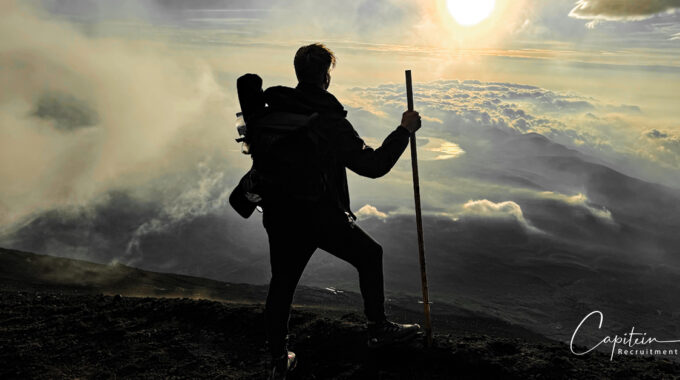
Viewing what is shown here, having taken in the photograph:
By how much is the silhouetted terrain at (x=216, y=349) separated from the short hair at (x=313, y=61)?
2479mm

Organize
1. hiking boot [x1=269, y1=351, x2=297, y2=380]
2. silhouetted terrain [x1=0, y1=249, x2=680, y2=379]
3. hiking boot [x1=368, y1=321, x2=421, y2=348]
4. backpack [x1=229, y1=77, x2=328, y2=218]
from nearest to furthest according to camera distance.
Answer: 1. backpack [x1=229, y1=77, x2=328, y2=218]
2. hiking boot [x1=269, y1=351, x2=297, y2=380]
3. hiking boot [x1=368, y1=321, x2=421, y2=348]
4. silhouetted terrain [x1=0, y1=249, x2=680, y2=379]

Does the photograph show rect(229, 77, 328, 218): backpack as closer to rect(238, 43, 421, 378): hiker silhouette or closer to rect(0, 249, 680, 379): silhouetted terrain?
rect(238, 43, 421, 378): hiker silhouette

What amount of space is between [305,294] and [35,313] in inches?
3144

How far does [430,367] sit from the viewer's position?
4.51 meters

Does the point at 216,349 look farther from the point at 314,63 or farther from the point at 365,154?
the point at 314,63

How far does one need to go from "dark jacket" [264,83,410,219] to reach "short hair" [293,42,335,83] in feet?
0.23

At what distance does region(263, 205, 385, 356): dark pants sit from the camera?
372 centimetres

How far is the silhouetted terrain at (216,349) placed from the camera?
14.9ft

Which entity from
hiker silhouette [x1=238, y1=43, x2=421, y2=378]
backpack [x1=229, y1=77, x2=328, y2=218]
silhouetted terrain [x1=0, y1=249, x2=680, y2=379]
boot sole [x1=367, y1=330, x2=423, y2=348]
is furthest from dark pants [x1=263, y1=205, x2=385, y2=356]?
silhouetted terrain [x1=0, y1=249, x2=680, y2=379]

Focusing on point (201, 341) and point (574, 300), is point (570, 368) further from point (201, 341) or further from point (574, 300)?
point (574, 300)

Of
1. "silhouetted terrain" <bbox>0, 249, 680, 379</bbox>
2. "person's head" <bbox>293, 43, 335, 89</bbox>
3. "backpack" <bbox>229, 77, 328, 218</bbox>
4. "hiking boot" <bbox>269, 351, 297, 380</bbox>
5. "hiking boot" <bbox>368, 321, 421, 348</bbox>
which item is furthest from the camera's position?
"silhouetted terrain" <bbox>0, 249, 680, 379</bbox>

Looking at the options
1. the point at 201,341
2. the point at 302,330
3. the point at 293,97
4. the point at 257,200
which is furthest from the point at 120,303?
the point at 293,97

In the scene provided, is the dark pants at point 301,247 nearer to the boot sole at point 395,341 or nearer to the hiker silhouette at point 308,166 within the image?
the hiker silhouette at point 308,166

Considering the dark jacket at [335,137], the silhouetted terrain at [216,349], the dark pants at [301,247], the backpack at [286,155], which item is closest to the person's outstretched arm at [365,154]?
the dark jacket at [335,137]
